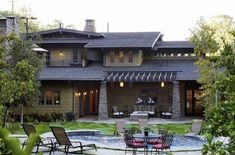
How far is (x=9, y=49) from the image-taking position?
24391 mm

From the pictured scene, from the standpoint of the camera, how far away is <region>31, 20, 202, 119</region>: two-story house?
2827cm

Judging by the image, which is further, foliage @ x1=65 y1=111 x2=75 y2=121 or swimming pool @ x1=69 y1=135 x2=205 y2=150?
foliage @ x1=65 y1=111 x2=75 y2=121

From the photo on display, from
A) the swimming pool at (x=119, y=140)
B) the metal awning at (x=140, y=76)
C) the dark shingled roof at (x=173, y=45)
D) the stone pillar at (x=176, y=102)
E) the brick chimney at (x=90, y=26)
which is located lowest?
the swimming pool at (x=119, y=140)

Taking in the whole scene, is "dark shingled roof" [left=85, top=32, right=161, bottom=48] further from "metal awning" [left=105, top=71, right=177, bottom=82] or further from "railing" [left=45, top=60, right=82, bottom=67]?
"metal awning" [left=105, top=71, right=177, bottom=82]

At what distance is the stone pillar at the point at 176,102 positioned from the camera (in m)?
27.4

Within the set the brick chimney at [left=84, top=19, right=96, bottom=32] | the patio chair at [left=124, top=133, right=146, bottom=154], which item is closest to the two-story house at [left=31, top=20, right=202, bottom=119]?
the brick chimney at [left=84, top=19, right=96, bottom=32]

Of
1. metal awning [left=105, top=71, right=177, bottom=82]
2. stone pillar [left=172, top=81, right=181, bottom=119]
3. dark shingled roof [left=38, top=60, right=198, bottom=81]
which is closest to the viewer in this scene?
stone pillar [left=172, top=81, right=181, bottom=119]

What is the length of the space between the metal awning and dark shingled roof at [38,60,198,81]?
366 millimetres

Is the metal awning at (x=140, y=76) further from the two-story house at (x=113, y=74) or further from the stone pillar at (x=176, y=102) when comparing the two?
the stone pillar at (x=176, y=102)

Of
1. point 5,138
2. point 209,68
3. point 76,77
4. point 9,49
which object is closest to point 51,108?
point 76,77

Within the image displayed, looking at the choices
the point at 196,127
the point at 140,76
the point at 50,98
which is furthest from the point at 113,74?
the point at 196,127

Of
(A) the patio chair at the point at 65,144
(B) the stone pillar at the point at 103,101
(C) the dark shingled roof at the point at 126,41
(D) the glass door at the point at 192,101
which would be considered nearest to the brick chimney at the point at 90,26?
(C) the dark shingled roof at the point at 126,41

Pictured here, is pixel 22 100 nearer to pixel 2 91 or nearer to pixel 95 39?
pixel 95 39

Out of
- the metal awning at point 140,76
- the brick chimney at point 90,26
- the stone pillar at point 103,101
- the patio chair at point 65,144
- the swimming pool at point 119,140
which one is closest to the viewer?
the patio chair at point 65,144
